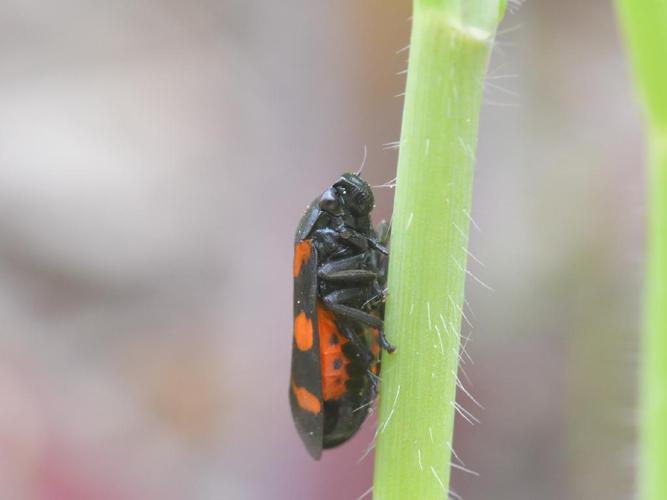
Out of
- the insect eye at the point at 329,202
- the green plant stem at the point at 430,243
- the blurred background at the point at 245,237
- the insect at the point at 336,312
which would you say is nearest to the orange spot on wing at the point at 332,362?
the insect at the point at 336,312

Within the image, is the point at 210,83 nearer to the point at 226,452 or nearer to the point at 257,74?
the point at 257,74

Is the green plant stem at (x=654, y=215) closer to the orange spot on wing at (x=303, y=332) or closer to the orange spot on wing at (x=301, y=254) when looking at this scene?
the orange spot on wing at (x=303, y=332)

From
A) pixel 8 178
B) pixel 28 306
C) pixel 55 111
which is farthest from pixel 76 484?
pixel 55 111

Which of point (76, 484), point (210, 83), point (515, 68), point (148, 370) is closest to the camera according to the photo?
point (76, 484)

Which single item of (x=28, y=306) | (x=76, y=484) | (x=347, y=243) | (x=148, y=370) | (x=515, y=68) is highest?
(x=515, y=68)

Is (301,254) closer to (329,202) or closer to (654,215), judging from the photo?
(329,202)

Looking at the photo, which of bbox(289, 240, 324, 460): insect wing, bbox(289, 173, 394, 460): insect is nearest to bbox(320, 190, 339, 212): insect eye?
bbox(289, 173, 394, 460): insect

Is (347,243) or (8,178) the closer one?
(347,243)

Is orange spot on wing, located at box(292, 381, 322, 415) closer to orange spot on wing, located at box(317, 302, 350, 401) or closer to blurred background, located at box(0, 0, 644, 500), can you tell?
orange spot on wing, located at box(317, 302, 350, 401)
